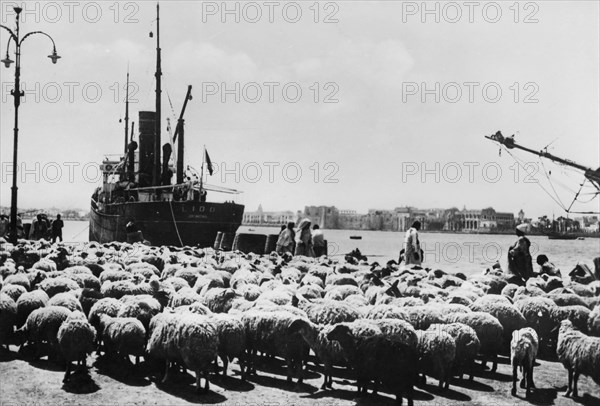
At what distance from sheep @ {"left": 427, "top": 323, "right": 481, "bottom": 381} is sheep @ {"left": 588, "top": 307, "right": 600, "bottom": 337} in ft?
7.86

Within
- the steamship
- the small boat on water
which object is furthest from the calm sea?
the small boat on water

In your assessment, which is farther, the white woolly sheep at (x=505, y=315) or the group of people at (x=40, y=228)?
the group of people at (x=40, y=228)

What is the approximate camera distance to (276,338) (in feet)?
26.6

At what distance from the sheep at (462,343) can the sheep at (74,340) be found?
4.75 meters

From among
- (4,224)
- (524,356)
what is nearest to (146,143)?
(4,224)

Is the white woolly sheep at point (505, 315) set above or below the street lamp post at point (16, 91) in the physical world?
below

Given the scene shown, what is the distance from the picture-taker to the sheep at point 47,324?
8227 millimetres

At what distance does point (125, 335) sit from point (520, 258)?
1126 centimetres

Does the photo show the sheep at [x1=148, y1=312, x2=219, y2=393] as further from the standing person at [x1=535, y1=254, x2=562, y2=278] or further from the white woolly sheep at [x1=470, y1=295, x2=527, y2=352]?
the standing person at [x1=535, y1=254, x2=562, y2=278]

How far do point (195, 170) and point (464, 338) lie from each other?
38.0 meters

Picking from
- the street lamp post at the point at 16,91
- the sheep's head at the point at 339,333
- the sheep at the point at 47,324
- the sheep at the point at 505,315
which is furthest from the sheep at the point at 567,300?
the street lamp post at the point at 16,91

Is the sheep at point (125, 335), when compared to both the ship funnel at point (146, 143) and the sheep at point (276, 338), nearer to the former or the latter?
the sheep at point (276, 338)

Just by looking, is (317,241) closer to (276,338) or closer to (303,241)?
(303,241)

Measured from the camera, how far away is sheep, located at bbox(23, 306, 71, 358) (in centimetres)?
823
